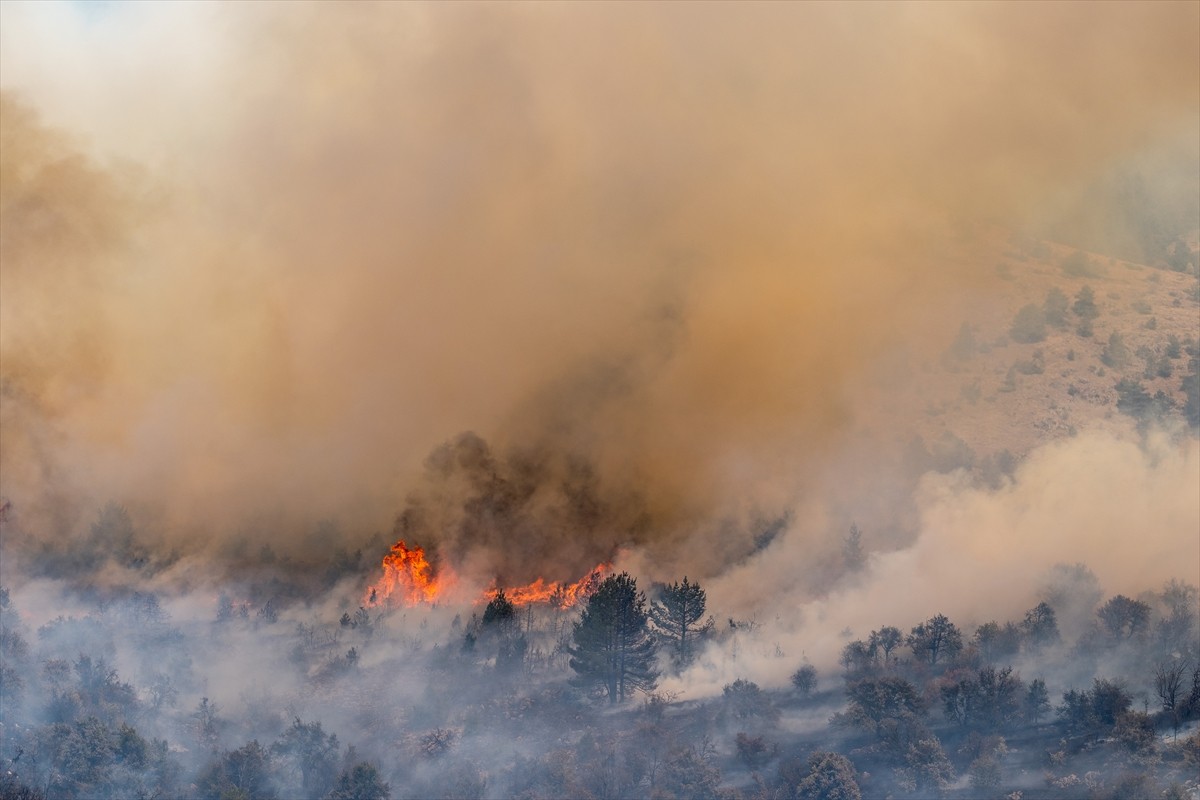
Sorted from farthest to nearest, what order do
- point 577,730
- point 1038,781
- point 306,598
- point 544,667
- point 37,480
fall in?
point 37,480 < point 306,598 < point 544,667 < point 577,730 < point 1038,781

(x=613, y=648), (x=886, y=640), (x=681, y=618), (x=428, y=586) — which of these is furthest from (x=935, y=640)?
(x=428, y=586)

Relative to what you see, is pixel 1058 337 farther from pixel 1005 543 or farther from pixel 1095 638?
pixel 1095 638

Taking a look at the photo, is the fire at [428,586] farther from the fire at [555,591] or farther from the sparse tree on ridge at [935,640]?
the sparse tree on ridge at [935,640]

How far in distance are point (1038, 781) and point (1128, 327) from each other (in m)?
42.6

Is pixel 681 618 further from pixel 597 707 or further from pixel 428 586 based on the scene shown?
pixel 428 586

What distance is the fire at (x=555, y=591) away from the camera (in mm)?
93938

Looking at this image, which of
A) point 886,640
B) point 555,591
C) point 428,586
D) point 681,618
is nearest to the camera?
point 886,640

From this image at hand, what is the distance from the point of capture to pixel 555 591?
94.9 metres

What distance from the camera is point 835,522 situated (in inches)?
3757

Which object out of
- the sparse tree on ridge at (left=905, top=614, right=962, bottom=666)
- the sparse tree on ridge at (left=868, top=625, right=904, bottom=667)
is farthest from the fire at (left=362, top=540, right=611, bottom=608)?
the sparse tree on ridge at (left=905, top=614, right=962, bottom=666)

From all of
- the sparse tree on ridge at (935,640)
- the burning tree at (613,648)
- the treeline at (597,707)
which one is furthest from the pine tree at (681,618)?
the sparse tree on ridge at (935,640)

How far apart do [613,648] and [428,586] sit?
16.1 meters

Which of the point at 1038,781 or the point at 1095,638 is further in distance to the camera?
the point at 1095,638

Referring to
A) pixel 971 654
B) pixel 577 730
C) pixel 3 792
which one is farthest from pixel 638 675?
pixel 3 792
